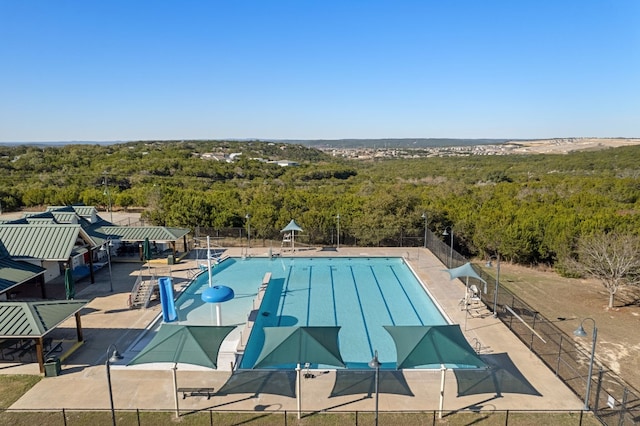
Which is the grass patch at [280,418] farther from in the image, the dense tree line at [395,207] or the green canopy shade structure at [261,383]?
the dense tree line at [395,207]

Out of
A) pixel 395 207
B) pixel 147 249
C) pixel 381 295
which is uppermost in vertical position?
pixel 395 207

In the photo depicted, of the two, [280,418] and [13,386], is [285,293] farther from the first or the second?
[13,386]

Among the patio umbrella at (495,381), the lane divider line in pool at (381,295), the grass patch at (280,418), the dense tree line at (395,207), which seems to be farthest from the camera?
the dense tree line at (395,207)

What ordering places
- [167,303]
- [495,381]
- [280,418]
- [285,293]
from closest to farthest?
[280,418]
[495,381]
[167,303]
[285,293]

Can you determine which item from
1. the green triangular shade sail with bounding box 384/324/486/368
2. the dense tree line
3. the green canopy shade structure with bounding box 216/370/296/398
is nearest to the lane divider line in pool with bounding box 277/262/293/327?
the green canopy shade structure with bounding box 216/370/296/398

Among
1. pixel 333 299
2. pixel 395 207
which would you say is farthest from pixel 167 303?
pixel 395 207

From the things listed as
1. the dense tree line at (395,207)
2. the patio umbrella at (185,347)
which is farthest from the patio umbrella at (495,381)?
the dense tree line at (395,207)

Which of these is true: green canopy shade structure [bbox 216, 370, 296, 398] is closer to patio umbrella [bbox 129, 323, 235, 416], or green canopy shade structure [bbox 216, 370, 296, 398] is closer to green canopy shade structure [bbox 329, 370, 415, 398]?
green canopy shade structure [bbox 329, 370, 415, 398]

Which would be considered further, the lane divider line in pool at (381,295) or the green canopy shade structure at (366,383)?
the lane divider line in pool at (381,295)
